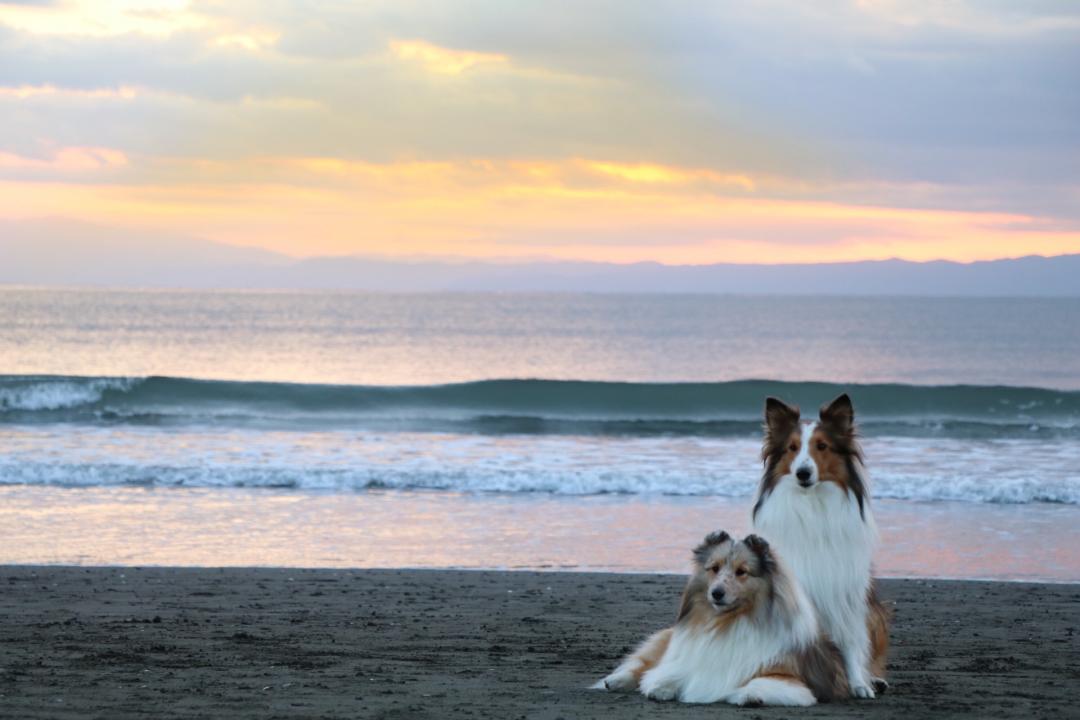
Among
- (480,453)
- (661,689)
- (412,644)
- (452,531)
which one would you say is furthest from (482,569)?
(480,453)

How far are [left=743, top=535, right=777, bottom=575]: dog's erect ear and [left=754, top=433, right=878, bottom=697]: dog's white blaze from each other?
0.39 metres

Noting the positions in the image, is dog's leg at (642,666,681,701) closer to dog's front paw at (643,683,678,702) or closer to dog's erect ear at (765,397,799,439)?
dog's front paw at (643,683,678,702)

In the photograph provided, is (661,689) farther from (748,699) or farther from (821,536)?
(821,536)

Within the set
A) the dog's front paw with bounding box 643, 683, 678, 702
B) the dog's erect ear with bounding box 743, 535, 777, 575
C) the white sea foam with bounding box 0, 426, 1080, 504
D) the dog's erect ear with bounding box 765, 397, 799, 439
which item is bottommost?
the white sea foam with bounding box 0, 426, 1080, 504

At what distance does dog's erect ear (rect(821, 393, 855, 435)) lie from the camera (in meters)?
5.98

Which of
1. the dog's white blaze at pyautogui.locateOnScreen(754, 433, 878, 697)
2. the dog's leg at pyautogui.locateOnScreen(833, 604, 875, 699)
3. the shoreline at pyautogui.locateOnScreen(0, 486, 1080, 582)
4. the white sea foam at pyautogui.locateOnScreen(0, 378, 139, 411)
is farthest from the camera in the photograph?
the white sea foam at pyautogui.locateOnScreen(0, 378, 139, 411)

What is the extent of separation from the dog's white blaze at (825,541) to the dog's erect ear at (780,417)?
0.10 meters

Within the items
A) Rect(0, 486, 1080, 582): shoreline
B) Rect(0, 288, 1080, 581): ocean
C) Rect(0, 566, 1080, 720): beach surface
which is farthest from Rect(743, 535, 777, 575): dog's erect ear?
Rect(0, 288, 1080, 581): ocean

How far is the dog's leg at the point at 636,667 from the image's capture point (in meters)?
6.48

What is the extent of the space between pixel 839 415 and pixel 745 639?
3.76ft

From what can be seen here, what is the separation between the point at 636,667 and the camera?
21.4ft

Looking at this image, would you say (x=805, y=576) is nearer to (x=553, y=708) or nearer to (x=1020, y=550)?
(x=553, y=708)

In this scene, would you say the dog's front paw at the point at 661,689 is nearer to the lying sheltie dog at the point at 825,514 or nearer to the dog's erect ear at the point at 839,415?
the lying sheltie dog at the point at 825,514

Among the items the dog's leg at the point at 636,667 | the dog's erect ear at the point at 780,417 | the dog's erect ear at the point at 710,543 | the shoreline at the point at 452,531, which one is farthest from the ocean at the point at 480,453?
the dog's erect ear at the point at 710,543
